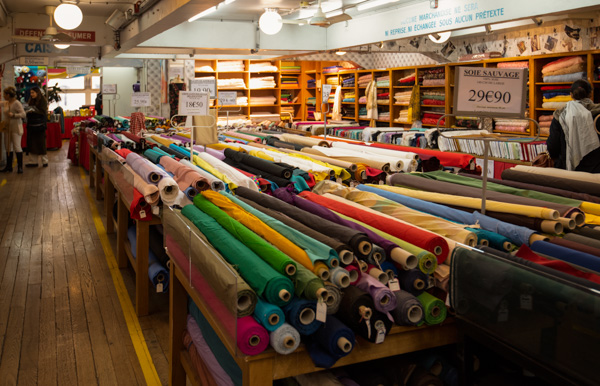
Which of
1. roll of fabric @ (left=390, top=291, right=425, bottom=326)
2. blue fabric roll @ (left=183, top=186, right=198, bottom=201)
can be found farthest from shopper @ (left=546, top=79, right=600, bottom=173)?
roll of fabric @ (left=390, top=291, right=425, bottom=326)

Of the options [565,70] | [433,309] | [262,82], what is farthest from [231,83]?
[433,309]

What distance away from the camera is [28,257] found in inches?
237

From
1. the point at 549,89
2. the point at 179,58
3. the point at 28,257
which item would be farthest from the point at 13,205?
the point at 549,89

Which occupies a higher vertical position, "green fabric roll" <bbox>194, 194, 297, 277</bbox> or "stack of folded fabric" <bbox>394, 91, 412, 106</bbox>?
"stack of folded fabric" <bbox>394, 91, 412, 106</bbox>

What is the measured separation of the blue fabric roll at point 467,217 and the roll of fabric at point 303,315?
1.02 m

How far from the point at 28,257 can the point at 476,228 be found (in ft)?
16.9

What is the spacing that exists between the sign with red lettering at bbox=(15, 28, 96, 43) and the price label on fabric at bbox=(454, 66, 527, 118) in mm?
9210

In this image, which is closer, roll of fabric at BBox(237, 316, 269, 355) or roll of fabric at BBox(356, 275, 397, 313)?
roll of fabric at BBox(237, 316, 269, 355)

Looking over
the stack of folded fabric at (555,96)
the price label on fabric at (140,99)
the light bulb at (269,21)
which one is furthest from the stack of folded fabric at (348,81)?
the light bulb at (269,21)

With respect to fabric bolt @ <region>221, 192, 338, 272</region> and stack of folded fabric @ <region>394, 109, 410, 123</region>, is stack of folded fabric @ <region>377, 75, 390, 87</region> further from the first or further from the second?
fabric bolt @ <region>221, 192, 338, 272</region>

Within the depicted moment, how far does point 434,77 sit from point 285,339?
931 cm

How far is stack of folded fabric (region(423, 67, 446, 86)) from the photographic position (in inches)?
400

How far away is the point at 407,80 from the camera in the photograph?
36.8 ft

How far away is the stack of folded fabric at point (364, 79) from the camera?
41.3ft
